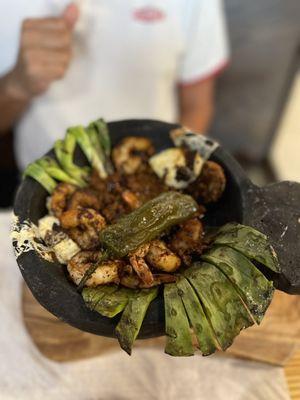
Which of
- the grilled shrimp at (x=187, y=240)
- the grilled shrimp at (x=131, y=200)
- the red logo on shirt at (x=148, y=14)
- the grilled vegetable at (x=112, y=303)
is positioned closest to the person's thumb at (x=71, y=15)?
the red logo on shirt at (x=148, y=14)

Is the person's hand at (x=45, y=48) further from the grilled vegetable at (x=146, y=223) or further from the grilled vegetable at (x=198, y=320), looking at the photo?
the grilled vegetable at (x=198, y=320)

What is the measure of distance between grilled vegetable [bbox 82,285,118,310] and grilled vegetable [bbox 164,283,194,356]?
0.10m

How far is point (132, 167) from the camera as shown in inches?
38.6

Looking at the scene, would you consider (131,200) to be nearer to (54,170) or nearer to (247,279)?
(54,170)

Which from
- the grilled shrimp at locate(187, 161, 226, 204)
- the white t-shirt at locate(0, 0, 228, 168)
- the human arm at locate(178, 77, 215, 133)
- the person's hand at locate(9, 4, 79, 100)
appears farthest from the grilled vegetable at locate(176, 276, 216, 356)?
the human arm at locate(178, 77, 215, 133)

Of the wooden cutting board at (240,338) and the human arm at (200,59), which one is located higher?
the human arm at (200,59)

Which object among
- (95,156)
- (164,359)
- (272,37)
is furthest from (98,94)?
(272,37)

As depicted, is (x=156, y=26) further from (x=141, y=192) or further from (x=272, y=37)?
(x=272, y=37)

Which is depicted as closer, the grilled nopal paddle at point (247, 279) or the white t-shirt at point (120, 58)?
the grilled nopal paddle at point (247, 279)

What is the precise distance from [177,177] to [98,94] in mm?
659

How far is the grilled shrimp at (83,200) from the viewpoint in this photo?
34.8 inches

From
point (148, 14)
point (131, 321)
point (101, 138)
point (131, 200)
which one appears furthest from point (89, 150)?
point (148, 14)

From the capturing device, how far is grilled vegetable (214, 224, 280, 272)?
2.53ft

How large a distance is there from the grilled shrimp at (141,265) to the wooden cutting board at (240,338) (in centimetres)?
28
